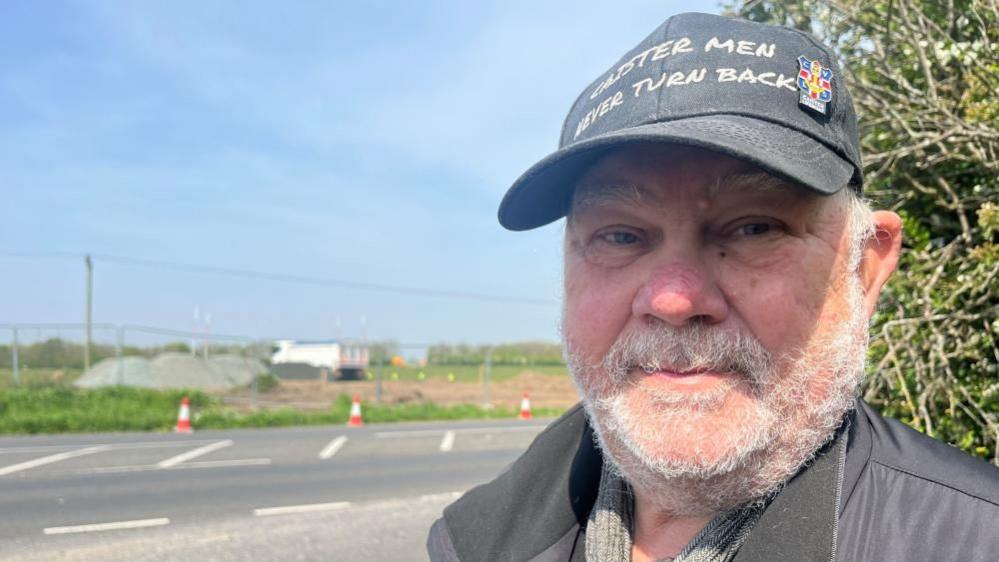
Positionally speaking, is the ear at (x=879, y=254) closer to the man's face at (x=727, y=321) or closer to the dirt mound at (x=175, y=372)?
the man's face at (x=727, y=321)

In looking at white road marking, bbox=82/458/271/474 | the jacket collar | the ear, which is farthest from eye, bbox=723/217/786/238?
white road marking, bbox=82/458/271/474

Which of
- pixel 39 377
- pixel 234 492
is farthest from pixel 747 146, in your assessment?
pixel 39 377

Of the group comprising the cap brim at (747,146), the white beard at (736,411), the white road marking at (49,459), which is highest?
the cap brim at (747,146)

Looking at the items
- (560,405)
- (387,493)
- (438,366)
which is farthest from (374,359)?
(387,493)

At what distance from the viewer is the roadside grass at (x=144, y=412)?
1441cm

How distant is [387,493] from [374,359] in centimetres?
1439

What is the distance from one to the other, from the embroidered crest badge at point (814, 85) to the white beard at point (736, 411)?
300mm

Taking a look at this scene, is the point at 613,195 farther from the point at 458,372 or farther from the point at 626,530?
the point at 458,372

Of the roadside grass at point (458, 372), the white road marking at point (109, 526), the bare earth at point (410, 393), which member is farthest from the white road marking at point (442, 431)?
the roadside grass at point (458, 372)

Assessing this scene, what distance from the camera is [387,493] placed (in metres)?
8.01

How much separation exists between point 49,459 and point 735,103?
11388mm

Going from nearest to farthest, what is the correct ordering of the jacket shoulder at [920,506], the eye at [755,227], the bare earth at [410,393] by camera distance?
1. the jacket shoulder at [920,506]
2. the eye at [755,227]
3. the bare earth at [410,393]

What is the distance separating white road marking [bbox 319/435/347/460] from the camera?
10.9m

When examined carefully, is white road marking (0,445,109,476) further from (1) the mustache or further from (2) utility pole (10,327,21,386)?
(1) the mustache
